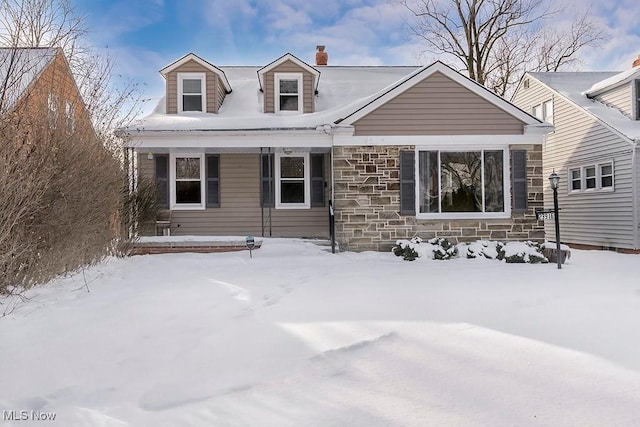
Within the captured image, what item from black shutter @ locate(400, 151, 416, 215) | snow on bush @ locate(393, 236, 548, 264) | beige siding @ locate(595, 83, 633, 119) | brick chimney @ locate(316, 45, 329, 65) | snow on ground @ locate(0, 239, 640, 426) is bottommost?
snow on ground @ locate(0, 239, 640, 426)

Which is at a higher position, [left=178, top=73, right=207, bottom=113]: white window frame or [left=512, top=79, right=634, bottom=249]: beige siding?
[left=178, top=73, right=207, bottom=113]: white window frame

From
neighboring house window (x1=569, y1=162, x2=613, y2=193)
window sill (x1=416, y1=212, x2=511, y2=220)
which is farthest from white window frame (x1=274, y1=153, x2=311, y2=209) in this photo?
neighboring house window (x1=569, y1=162, x2=613, y2=193)

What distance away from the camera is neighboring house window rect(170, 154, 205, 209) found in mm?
10797

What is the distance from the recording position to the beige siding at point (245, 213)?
1095 cm

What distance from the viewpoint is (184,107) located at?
11.6m

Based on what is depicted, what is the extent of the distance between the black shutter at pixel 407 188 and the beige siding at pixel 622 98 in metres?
7.59

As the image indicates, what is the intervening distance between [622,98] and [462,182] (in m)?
6.81

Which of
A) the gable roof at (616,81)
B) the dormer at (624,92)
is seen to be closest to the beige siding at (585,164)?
the gable roof at (616,81)

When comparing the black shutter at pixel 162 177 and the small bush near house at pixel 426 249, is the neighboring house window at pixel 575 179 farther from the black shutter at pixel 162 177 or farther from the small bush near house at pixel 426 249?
the black shutter at pixel 162 177

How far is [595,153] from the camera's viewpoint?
12602 millimetres

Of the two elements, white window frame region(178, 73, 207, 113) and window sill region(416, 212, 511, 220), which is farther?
white window frame region(178, 73, 207, 113)

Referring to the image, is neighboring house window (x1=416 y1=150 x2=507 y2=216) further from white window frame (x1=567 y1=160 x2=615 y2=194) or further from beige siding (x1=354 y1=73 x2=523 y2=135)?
white window frame (x1=567 y1=160 x2=615 y2=194)

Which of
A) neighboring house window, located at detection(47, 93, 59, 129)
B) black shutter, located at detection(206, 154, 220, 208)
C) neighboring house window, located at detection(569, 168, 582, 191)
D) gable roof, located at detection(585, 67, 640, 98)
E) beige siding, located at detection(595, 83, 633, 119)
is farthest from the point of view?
neighboring house window, located at detection(569, 168, 582, 191)

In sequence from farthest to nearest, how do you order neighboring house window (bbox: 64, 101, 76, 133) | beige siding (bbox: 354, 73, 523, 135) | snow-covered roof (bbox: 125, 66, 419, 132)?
snow-covered roof (bbox: 125, 66, 419, 132) < beige siding (bbox: 354, 73, 523, 135) < neighboring house window (bbox: 64, 101, 76, 133)
